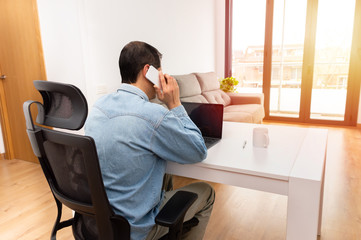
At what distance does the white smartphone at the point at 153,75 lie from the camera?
3.83 feet

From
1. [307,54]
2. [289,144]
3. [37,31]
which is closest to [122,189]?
[289,144]

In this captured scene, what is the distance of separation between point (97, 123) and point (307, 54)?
4.64m

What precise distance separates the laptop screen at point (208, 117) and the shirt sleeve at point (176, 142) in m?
0.42

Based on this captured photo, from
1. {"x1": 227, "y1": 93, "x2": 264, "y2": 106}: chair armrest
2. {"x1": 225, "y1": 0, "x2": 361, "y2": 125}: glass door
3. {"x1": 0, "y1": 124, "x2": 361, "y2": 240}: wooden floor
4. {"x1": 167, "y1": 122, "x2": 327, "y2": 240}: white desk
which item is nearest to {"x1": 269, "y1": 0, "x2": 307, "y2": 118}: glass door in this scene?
{"x1": 225, "y1": 0, "x2": 361, "y2": 125}: glass door

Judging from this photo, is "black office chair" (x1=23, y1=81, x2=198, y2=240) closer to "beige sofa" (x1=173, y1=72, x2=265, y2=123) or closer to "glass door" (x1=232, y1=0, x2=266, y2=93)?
"beige sofa" (x1=173, y1=72, x2=265, y2=123)

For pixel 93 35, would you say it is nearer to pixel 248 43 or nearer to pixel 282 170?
pixel 282 170

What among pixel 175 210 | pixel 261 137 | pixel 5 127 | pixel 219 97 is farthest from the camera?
pixel 219 97

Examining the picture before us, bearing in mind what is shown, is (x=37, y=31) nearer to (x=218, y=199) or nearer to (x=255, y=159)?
(x=218, y=199)

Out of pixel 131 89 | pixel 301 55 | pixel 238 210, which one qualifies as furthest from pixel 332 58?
pixel 131 89

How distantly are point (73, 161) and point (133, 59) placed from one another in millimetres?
513

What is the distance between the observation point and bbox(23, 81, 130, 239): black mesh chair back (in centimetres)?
79

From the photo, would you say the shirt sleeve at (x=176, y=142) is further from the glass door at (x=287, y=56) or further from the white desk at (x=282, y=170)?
the glass door at (x=287, y=56)

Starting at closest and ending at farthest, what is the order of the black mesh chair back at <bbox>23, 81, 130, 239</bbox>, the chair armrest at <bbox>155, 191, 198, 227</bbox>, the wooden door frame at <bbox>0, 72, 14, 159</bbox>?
the black mesh chair back at <bbox>23, 81, 130, 239</bbox> → the chair armrest at <bbox>155, 191, 198, 227</bbox> → the wooden door frame at <bbox>0, 72, 14, 159</bbox>

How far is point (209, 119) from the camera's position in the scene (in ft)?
5.18
